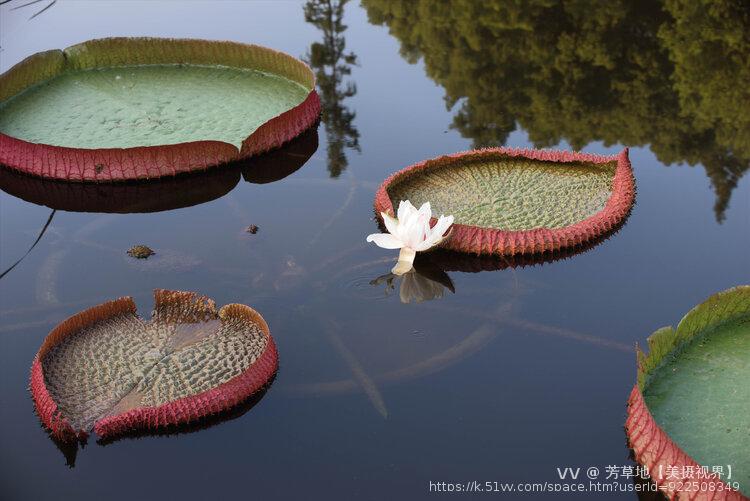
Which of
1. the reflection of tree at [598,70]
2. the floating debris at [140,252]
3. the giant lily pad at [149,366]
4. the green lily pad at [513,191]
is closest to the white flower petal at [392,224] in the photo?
the green lily pad at [513,191]

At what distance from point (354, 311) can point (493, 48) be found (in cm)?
280

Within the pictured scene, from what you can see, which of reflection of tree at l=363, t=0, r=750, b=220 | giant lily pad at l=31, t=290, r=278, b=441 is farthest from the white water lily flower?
reflection of tree at l=363, t=0, r=750, b=220

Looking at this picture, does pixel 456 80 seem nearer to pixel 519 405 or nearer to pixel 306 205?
pixel 306 205

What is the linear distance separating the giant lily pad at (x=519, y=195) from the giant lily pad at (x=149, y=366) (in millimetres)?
968

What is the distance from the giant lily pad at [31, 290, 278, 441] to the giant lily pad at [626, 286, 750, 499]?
1.14 meters

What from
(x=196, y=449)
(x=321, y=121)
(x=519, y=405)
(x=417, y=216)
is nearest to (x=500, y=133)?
(x=321, y=121)

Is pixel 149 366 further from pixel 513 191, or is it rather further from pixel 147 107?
pixel 147 107

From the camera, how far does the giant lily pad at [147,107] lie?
13.0 ft

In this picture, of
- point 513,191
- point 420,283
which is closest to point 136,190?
point 420,283

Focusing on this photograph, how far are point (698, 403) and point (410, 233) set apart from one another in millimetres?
1222

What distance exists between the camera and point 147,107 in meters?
4.55

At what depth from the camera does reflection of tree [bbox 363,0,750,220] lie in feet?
14.6

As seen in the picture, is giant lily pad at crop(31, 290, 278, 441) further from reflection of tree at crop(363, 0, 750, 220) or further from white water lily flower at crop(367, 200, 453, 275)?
reflection of tree at crop(363, 0, 750, 220)

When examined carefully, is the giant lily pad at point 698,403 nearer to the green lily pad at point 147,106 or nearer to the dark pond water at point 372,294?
the dark pond water at point 372,294
